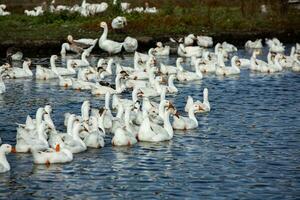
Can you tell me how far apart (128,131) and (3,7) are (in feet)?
116

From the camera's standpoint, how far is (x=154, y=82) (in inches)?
1325

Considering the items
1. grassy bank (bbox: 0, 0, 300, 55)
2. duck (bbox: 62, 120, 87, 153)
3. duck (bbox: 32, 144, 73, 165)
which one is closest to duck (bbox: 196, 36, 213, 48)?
grassy bank (bbox: 0, 0, 300, 55)

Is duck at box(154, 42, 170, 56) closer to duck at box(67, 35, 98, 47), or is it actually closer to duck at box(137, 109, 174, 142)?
duck at box(67, 35, 98, 47)

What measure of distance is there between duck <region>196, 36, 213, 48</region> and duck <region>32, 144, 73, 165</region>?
29.1 metres

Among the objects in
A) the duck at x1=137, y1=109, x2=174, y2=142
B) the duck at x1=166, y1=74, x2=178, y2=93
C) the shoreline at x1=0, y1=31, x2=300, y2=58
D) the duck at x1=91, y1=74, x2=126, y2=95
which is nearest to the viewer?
the duck at x1=137, y1=109, x2=174, y2=142

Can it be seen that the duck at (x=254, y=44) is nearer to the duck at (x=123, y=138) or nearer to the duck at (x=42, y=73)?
the duck at (x=42, y=73)

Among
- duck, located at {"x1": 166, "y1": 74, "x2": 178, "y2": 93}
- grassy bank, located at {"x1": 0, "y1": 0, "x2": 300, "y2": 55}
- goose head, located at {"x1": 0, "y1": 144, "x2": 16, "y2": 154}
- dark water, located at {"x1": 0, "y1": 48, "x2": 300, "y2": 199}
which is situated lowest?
dark water, located at {"x1": 0, "y1": 48, "x2": 300, "y2": 199}

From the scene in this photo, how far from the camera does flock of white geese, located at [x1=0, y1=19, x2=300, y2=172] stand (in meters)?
23.1

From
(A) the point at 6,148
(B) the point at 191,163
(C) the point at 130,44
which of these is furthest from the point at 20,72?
(B) the point at 191,163

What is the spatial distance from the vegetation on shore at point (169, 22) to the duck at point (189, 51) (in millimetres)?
3793

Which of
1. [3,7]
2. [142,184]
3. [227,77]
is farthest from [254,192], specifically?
[3,7]

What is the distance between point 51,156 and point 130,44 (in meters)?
→ 25.6

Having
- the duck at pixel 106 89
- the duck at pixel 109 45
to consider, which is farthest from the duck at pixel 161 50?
the duck at pixel 106 89

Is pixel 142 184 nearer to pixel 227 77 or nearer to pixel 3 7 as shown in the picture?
pixel 227 77
